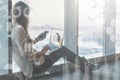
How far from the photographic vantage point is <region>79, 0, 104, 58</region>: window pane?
121 inches

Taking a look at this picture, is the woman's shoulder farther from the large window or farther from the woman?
the large window

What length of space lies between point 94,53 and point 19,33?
3.64 feet

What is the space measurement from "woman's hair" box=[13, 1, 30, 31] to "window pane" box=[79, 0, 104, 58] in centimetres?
66

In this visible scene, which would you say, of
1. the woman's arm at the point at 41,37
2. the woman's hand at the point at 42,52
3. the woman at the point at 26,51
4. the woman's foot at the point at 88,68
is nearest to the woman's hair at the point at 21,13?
the woman at the point at 26,51

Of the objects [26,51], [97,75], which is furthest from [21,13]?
[97,75]

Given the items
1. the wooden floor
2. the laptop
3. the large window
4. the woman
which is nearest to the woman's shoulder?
the woman

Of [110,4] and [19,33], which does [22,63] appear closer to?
[19,33]

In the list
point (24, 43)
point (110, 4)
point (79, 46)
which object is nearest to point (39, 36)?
point (24, 43)

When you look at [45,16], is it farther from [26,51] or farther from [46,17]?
[26,51]

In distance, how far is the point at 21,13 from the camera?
2.72 meters

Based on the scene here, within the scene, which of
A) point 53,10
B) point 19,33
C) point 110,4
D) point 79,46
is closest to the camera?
point 19,33

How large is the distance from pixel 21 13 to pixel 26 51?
41 cm

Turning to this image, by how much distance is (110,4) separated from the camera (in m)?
3.38

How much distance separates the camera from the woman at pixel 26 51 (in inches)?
105
